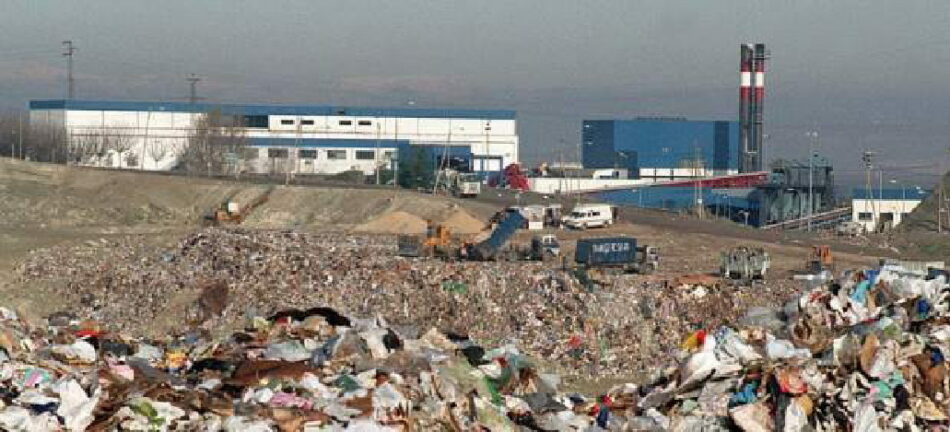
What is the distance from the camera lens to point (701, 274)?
37.4 meters

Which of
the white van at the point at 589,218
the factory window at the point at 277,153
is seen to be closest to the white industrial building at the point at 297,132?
the factory window at the point at 277,153

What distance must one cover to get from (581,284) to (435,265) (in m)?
3.86

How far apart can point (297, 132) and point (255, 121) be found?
144 inches

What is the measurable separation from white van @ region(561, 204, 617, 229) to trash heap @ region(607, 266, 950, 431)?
33.0 m

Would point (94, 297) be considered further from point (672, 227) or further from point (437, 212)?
point (672, 227)

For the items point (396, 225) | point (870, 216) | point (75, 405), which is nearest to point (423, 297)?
point (75, 405)

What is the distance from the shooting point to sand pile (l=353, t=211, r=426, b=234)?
169 feet

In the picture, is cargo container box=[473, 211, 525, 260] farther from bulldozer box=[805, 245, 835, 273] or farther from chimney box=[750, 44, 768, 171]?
chimney box=[750, 44, 768, 171]

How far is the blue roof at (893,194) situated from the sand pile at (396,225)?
110 feet

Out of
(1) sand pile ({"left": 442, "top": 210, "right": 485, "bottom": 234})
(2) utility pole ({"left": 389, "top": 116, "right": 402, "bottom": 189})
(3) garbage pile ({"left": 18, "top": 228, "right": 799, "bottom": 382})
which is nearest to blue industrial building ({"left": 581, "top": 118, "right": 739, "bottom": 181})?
(2) utility pole ({"left": 389, "top": 116, "right": 402, "bottom": 189})

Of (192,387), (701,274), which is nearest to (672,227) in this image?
(701,274)

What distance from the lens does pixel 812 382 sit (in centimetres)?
1842

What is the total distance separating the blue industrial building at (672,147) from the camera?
99.1 meters

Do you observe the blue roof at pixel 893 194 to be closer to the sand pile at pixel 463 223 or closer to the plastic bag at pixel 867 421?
the sand pile at pixel 463 223
